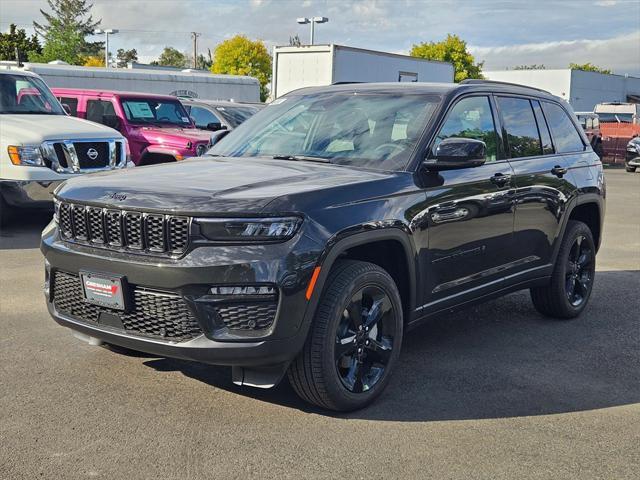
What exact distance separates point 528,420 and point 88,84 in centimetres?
2034

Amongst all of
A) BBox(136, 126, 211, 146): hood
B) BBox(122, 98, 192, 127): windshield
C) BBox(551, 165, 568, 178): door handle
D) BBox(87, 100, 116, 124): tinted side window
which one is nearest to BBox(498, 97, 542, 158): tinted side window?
BBox(551, 165, 568, 178): door handle

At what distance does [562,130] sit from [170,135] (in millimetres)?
7814

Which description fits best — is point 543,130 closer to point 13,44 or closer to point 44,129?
point 44,129

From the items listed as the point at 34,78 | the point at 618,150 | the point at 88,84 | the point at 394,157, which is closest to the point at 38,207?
the point at 34,78

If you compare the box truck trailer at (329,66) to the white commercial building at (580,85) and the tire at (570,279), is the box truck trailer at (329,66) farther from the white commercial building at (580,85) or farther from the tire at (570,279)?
the white commercial building at (580,85)

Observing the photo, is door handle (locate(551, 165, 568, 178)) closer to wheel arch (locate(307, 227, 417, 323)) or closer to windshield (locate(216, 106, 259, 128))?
wheel arch (locate(307, 227, 417, 323))

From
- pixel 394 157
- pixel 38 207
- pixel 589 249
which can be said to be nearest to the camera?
pixel 394 157

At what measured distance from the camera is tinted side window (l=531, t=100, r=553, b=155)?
6088mm

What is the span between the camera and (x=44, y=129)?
9.77 meters

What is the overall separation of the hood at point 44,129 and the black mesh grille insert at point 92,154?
0.32ft

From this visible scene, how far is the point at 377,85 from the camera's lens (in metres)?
5.44

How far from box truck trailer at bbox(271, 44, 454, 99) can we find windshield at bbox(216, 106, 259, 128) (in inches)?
236

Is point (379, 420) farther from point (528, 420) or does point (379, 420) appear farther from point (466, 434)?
point (528, 420)

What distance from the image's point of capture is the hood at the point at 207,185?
3.75m
